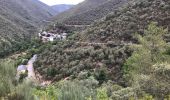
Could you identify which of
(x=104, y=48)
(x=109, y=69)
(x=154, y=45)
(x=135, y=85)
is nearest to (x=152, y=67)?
(x=135, y=85)

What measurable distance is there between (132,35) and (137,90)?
78.0 feet

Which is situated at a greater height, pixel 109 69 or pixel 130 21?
pixel 130 21

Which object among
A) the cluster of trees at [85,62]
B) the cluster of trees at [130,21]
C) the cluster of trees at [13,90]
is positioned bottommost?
the cluster of trees at [85,62]

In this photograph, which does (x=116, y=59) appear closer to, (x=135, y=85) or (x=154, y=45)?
(x=154, y=45)

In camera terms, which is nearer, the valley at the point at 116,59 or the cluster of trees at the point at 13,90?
the cluster of trees at the point at 13,90

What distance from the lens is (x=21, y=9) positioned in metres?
168

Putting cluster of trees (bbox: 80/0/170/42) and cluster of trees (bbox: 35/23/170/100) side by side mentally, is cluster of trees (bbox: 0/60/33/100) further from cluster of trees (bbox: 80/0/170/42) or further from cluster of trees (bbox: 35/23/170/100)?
cluster of trees (bbox: 80/0/170/42)

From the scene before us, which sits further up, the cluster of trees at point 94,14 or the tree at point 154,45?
the tree at point 154,45

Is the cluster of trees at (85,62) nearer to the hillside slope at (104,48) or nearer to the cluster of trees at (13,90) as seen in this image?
the hillside slope at (104,48)

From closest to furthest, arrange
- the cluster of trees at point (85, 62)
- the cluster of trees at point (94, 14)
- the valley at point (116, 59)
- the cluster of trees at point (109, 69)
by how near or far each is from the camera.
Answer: the cluster of trees at point (109, 69) < the valley at point (116, 59) < the cluster of trees at point (85, 62) < the cluster of trees at point (94, 14)

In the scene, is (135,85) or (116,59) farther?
(116,59)

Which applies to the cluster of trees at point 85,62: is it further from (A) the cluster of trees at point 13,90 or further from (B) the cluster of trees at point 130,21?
(A) the cluster of trees at point 13,90

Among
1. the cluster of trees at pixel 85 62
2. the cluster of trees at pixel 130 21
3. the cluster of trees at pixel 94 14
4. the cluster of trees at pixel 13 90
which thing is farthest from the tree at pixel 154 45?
the cluster of trees at pixel 94 14

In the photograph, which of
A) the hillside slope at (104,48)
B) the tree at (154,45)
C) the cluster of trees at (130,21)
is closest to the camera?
the tree at (154,45)
